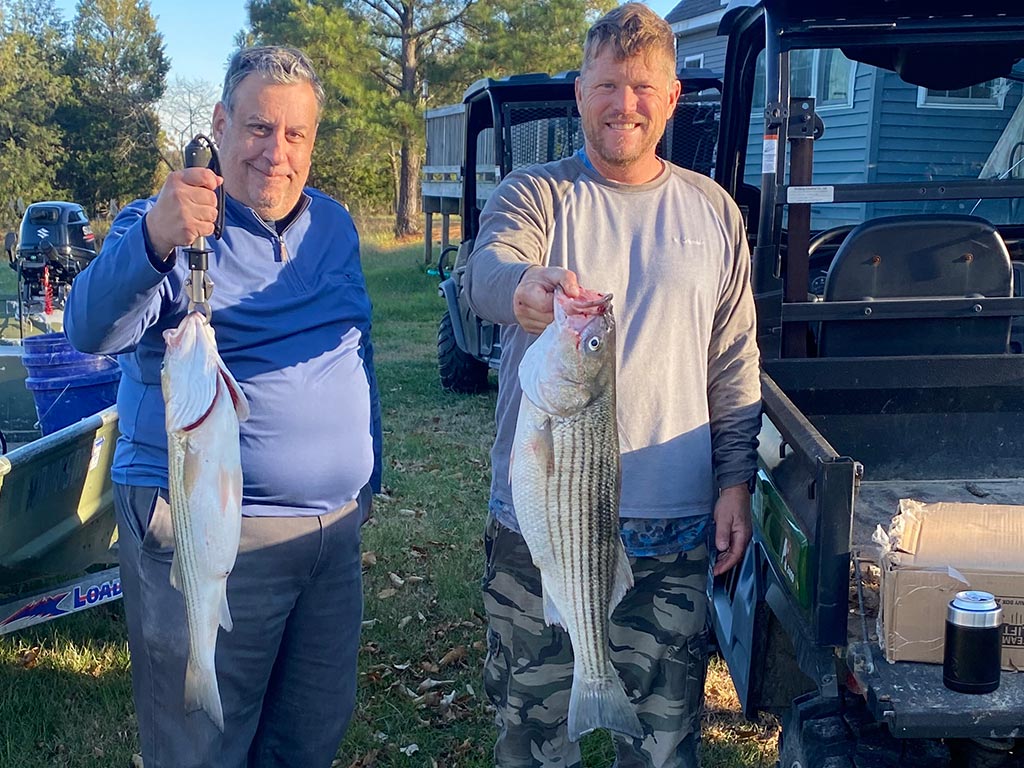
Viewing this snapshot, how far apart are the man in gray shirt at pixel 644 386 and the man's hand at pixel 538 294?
262mm

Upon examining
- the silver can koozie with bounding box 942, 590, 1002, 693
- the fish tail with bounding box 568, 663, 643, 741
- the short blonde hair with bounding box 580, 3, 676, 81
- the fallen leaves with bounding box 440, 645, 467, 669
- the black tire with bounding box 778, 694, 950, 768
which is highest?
the short blonde hair with bounding box 580, 3, 676, 81

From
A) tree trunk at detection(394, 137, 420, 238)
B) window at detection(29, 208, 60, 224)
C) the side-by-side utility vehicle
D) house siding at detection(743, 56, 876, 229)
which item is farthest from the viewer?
tree trunk at detection(394, 137, 420, 238)

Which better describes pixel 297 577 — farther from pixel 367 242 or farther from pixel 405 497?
pixel 367 242

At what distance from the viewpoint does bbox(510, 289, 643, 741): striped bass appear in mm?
1890

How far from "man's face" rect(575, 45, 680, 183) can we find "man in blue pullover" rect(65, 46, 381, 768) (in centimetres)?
70

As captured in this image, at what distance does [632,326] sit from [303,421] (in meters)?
0.87

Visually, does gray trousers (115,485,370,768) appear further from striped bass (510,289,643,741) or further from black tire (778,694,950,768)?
black tire (778,694,950,768)

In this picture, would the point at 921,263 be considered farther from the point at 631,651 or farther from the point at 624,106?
the point at 631,651

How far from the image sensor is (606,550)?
2123 mm

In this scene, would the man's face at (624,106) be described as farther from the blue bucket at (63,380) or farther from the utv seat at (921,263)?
the blue bucket at (63,380)

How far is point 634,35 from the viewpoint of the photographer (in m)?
2.32

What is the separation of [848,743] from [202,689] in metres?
1.40

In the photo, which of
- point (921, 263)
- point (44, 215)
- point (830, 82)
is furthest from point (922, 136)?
point (44, 215)

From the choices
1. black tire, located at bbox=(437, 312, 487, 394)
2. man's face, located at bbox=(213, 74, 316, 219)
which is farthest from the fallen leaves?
black tire, located at bbox=(437, 312, 487, 394)
